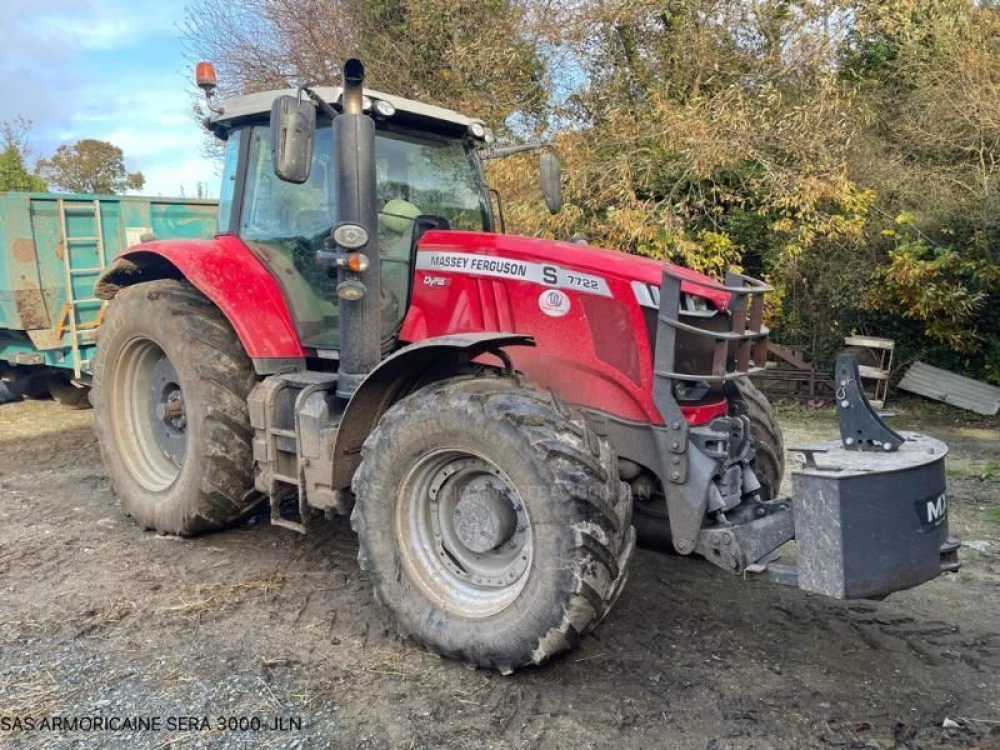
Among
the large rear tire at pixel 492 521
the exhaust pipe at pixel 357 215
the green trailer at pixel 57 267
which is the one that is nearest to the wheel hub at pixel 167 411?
the exhaust pipe at pixel 357 215

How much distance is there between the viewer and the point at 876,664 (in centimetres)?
333

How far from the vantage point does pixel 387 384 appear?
11.9ft

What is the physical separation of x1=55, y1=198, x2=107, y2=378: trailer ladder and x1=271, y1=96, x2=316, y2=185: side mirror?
5.22 m

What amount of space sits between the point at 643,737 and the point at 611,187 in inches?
301

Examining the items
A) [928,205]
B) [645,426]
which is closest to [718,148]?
[928,205]

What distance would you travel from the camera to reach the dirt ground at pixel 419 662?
283cm

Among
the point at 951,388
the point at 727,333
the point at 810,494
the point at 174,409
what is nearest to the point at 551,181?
the point at 727,333

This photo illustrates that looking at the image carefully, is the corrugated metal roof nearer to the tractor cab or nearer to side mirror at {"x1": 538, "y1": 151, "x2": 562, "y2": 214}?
side mirror at {"x1": 538, "y1": 151, "x2": 562, "y2": 214}

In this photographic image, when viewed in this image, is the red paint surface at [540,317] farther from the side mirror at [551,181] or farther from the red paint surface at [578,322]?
the side mirror at [551,181]

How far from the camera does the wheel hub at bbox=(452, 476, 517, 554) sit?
3234mm

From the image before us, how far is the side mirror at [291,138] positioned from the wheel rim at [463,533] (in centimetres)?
128

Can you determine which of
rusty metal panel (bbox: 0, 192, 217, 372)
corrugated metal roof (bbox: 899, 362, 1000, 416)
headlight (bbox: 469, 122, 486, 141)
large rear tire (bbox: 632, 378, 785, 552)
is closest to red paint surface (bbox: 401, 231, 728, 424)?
large rear tire (bbox: 632, 378, 785, 552)

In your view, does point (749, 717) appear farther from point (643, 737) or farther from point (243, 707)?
point (243, 707)

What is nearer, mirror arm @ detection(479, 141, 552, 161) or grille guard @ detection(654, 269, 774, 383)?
grille guard @ detection(654, 269, 774, 383)
